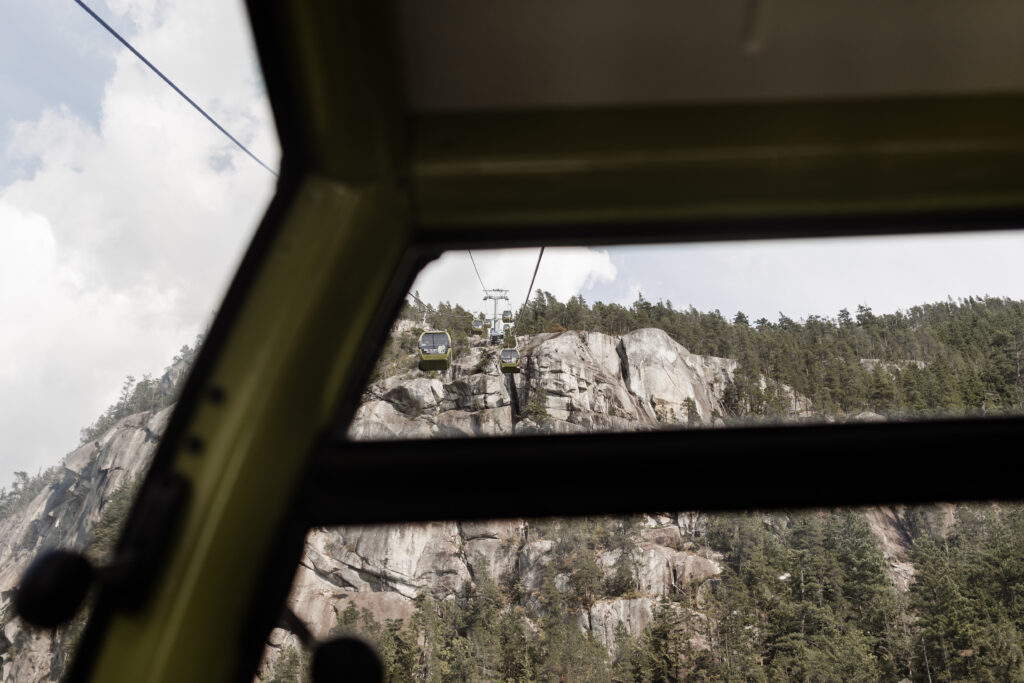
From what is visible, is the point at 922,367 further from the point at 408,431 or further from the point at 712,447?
the point at 408,431

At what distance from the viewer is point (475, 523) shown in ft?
2.31

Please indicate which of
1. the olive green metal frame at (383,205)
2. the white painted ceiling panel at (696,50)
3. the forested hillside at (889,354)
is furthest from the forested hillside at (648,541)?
the white painted ceiling panel at (696,50)

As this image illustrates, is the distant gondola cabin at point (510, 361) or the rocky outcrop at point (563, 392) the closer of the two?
the rocky outcrop at point (563, 392)

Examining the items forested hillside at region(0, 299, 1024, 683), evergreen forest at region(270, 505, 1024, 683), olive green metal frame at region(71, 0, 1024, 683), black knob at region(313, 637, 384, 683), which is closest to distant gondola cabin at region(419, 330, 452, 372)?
forested hillside at region(0, 299, 1024, 683)

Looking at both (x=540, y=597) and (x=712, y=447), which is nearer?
(x=712, y=447)

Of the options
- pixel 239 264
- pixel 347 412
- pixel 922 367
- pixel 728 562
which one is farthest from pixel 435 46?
pixel 728 562

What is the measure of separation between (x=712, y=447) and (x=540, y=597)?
765 mm

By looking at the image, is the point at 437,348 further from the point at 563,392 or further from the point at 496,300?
the point at 563,392

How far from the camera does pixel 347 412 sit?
0.74m

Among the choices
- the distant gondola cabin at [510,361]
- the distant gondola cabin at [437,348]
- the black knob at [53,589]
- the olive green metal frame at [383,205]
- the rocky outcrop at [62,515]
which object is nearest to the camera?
the black knob at [53,589]

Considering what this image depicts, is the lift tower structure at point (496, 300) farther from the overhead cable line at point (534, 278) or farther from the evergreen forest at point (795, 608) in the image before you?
the evergreen forest at point (795, 608)

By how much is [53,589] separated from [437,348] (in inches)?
22.4

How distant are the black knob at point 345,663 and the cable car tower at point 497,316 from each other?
600 mm

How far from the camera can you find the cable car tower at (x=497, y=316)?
1.01 metres
